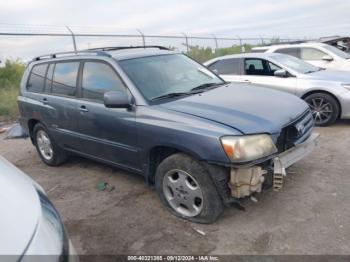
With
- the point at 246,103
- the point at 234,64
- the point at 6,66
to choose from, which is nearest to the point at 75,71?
the point at 246,103

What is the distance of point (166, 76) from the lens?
4.23 metres

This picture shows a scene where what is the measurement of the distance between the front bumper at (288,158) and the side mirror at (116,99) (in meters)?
1.68

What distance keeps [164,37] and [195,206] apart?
14135 millimetres

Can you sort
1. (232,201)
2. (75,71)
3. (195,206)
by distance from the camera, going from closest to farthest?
1. (232,201)
2. (195,206)
3. (75,71)

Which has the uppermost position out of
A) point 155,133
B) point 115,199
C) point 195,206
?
point 155,133

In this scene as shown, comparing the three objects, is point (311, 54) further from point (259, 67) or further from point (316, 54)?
point (259, 67)

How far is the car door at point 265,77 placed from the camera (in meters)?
7.11

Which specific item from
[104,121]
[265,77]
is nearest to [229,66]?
[265,77]

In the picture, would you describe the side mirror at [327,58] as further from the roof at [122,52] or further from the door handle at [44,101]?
the door handle at [44,101]

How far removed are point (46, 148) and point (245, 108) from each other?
359cm

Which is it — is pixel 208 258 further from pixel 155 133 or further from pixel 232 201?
pixel 155 133

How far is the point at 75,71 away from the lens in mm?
4695

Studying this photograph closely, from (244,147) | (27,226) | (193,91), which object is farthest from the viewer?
(193,91)

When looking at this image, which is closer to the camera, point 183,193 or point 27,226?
point 27,226
